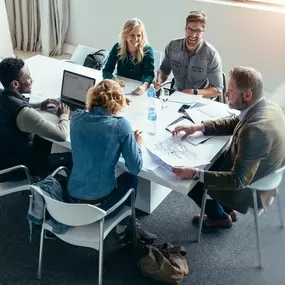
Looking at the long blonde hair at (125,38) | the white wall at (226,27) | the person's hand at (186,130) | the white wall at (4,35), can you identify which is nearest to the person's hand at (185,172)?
the person's hand at (186,130)

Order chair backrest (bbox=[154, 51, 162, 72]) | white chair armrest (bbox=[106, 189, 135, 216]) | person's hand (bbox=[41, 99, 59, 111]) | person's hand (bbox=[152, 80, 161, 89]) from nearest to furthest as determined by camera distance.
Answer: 1. white chair armrest (bbox=[106, 189, 135, 216])
2. person's hand (bbox=[41, 99, 59, 111])
3. person's hand (bbox=[152, 80, 161, 89])
4. chair backrest (bbox=[154, 51, 162, 72])

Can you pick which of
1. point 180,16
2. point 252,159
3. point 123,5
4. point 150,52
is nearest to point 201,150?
point 252,159

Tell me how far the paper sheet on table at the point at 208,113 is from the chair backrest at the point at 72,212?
1.05 meters

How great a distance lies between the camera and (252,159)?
2156 mm

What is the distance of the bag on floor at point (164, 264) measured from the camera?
235cm

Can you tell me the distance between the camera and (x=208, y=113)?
9.21ft

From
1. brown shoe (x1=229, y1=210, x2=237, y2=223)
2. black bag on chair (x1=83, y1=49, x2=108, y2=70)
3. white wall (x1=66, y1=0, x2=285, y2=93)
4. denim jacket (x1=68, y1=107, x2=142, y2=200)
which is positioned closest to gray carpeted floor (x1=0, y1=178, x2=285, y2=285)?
brown shoe (x1=229, y1=210, x2=237, y2=223)

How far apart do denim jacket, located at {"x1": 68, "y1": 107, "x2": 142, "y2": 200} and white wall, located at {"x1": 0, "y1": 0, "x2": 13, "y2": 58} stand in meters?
3.48

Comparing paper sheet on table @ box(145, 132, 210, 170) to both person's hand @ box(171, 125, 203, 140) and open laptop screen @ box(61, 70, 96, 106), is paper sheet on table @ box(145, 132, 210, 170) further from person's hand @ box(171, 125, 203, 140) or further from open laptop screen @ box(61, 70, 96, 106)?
open laptop screen @ box(61, 70, 96, 106)

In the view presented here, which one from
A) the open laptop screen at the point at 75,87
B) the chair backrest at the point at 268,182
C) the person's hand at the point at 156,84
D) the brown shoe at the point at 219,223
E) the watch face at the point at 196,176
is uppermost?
the open laptop screen at the point at 75,87

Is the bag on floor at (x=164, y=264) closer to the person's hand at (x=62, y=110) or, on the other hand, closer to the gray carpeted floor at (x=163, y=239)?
the gray carpeted floor at (x=163, y=239)

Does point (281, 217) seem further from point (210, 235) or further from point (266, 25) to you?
point (266, 25)

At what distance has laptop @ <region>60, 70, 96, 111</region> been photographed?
2.80m

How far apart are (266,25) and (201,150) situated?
7.07 feet
